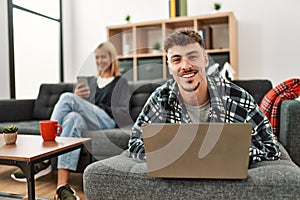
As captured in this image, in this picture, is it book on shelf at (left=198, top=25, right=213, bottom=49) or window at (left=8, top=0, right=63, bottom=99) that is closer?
book on shelf at (left=198, top=25, right=213, bottom=49)

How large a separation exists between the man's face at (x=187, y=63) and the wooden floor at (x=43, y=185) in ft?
3.57

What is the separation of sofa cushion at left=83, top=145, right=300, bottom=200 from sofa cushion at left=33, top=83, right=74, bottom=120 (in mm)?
1978

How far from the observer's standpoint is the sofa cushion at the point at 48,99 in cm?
290

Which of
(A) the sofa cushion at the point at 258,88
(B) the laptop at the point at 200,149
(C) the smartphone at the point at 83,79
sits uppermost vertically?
(C) the smartphone at the point at 83,79

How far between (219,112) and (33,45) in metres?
3.05

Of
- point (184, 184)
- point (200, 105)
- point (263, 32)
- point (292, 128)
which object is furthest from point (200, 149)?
point (263, 32)

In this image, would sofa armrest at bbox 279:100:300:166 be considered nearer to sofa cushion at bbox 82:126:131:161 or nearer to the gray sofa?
the gray sofa

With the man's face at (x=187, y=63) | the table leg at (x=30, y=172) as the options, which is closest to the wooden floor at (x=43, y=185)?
the table leg at (x=30, y=172)

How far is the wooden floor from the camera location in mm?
1913

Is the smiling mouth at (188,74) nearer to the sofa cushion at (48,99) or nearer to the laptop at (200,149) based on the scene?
the laptop at (200,149)

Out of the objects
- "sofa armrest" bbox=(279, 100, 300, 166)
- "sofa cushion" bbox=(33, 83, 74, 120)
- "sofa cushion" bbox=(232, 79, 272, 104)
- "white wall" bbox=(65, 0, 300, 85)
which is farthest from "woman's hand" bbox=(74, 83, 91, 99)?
"white wall" bbox=(65, 0, 300, 85)

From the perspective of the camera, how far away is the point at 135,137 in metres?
1.16

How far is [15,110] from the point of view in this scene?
2830mm

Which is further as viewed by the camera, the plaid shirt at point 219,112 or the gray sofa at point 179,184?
the plaid shirt at point 219,112
